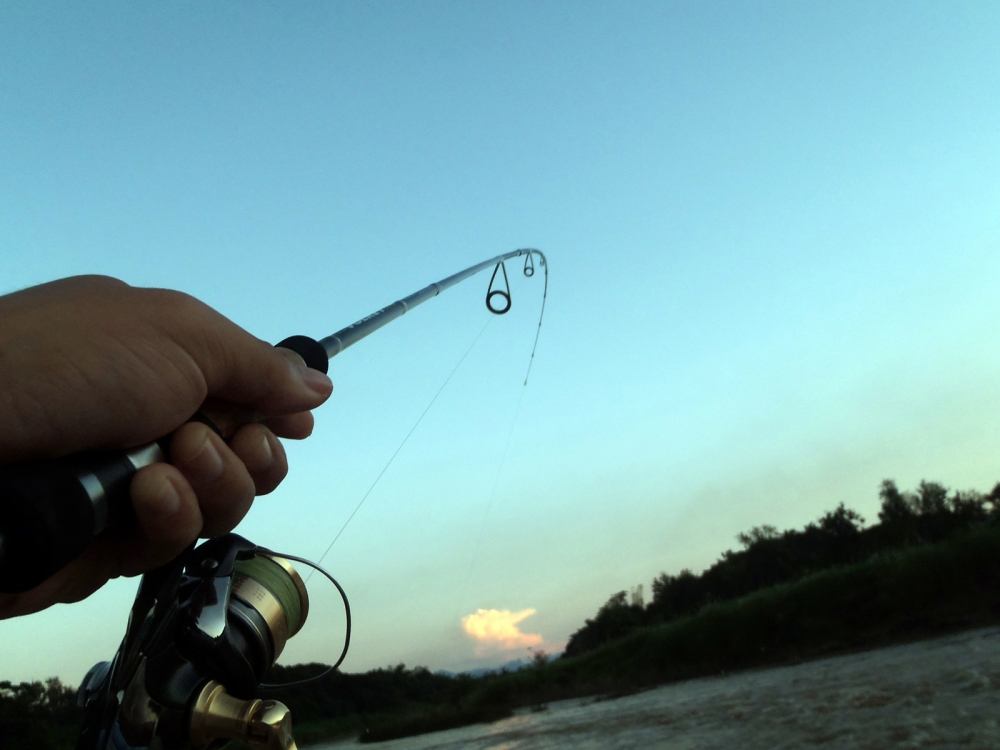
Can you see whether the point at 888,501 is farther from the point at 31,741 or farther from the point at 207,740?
the point at 207,740

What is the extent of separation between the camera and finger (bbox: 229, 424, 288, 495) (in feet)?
4.58

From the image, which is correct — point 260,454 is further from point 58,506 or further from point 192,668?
point 58,506

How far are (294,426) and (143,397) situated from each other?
2.00ft

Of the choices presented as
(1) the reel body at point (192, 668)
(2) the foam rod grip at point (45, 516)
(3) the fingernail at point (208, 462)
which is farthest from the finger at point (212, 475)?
(2) the foam rod grip at point (45, 516)

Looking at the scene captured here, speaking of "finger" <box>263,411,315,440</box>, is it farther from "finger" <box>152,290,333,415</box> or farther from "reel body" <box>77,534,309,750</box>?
"reel body" <box>77,534,309,750</box>

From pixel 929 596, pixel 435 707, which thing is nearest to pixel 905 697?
pixel 929 596

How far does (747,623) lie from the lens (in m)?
13.2

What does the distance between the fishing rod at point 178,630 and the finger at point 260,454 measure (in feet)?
0.48

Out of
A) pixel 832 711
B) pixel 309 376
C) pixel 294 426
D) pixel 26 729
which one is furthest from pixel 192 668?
pixel 26 729

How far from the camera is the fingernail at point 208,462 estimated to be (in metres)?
1.19

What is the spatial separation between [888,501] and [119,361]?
81.3 ft

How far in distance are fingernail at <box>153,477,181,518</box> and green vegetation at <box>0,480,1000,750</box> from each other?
0.65 meters

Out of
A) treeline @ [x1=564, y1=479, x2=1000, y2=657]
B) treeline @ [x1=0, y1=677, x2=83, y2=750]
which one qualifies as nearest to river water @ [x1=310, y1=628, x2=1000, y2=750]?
treeline @ [x1=0, y1=677, x2=83, y2=750]

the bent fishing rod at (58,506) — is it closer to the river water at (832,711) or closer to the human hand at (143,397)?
the human hand at (143,397)
